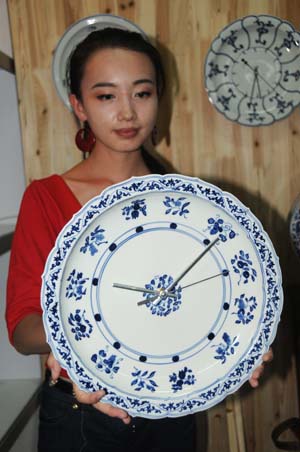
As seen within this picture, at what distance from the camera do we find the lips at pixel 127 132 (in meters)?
0.81

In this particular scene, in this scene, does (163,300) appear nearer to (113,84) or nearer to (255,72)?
(113,84)

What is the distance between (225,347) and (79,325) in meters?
0.23

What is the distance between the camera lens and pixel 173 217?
2.41 feet

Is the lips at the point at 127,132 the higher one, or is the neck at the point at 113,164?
the lips at the point at 127,132

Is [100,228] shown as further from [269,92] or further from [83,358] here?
[269,92]

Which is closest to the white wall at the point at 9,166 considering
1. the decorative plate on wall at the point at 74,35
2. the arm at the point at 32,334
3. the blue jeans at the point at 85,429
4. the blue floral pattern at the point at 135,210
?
the decorative plate on wall at the point at 74,35

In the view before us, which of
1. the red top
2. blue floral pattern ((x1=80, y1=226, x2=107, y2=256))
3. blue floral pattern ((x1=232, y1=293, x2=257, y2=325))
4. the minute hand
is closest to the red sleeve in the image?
the red top

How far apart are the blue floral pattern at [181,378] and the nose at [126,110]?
42cm

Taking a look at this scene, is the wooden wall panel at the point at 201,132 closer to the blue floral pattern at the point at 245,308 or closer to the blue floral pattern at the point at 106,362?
the blue floral pattern at the point at 245,308

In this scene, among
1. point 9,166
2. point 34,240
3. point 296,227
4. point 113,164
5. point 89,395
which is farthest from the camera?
point 9,166

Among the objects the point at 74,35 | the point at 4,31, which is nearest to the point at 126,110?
the point at 74,35

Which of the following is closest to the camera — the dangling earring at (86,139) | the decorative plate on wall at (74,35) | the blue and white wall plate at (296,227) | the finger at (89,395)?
the finger at (89,395)

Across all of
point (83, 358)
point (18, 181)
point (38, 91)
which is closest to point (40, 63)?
point (38, 91)

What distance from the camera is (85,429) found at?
83 cm
